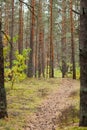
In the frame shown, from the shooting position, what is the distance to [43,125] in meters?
9.62

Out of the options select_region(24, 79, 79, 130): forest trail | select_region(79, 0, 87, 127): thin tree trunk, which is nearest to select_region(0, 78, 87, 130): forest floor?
select_region(24, 79, 79, 130): forest trail

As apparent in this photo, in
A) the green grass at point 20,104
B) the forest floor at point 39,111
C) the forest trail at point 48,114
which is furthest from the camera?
the forest trail at point 48,114

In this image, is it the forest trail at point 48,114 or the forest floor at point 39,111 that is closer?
the forest floor at point 39,111

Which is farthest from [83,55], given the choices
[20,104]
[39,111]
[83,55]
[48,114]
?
[20,104]

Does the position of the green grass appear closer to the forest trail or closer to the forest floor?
the forest floor

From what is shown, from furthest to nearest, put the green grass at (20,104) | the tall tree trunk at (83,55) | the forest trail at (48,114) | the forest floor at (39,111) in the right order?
the forest trail at (48,114) → the green grass at (20,104) → the forest floor at (39,111) → the tall tree trunk at (83,55)

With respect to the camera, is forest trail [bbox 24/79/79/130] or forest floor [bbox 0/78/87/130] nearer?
forest floor [bbox 0/78/87/130]

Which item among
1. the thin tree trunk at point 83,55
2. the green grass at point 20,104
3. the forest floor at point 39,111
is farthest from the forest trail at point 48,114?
the thin tree trunk at point 83,55

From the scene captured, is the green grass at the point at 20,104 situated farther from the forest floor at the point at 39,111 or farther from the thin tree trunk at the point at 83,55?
the thin tree trunk at the point at 83,55

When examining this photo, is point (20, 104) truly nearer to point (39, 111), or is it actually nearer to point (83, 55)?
point (39, 111)

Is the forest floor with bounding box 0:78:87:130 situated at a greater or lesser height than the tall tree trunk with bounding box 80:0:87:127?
lesser

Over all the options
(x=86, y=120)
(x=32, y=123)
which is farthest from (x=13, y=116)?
(x=86, y=120)

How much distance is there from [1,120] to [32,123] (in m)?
1.15

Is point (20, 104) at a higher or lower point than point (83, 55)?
lower
